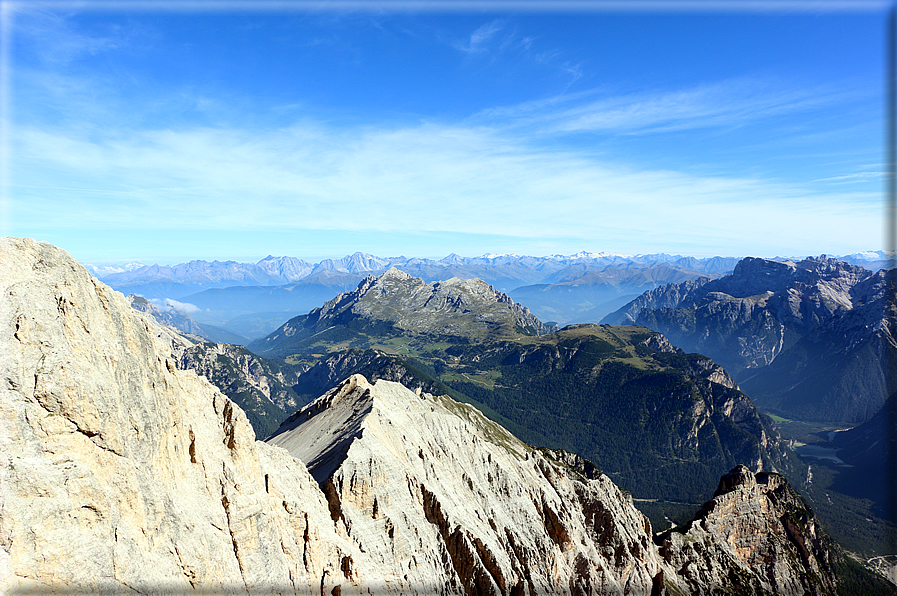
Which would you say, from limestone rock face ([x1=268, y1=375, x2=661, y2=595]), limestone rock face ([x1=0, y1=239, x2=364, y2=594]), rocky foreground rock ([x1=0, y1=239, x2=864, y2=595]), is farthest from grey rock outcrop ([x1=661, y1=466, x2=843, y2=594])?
limestone rock face ([x1=0, y1=239, x2=364, y2=594])

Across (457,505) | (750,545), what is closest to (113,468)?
(457,505)

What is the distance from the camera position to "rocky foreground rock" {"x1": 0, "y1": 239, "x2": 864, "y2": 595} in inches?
1009

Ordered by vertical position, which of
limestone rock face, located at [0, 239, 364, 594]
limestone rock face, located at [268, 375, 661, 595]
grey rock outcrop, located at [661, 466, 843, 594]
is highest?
limestone rock face, located at [0, 239, 364, 594]

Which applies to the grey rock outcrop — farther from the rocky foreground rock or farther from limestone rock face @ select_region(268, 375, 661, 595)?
the rocky foreground rock

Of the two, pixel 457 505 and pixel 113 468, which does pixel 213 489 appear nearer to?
pixel 113 468

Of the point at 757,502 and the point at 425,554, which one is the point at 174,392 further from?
the point at 757,502

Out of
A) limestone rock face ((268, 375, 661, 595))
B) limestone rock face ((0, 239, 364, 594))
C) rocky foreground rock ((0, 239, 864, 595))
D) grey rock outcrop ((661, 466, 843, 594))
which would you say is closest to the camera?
limestone rock face ((0, 239, 364, 594))

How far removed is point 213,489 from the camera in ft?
121

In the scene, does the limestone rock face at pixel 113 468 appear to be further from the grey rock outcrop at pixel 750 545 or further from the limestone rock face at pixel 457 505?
the grey rock outcrop at pixel 750 545

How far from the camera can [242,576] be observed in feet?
116

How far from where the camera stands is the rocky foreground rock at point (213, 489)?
2564cm

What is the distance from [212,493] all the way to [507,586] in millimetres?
39930

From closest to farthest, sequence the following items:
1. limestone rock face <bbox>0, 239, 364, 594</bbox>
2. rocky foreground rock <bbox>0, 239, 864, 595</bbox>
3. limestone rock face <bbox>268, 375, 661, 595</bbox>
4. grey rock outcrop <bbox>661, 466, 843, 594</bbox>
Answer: limestone rock face <bbox>0, 239, 364, 594</bbox>, rocky foreground rock <bbox>0, 239, 864, 595</bbox>, limestone rock face <bbox>268, 375, 661, 595</bbox>, grey rock outcrop <bbox>661, 466, 843, 594</bbox>

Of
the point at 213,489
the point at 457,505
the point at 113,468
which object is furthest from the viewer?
the point at 457,505
